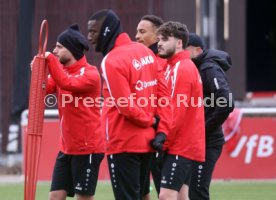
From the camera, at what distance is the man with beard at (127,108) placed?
7.88 meters

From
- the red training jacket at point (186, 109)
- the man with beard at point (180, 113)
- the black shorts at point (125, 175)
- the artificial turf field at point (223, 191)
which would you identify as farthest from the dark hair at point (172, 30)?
the artificial turf field at point (223, 191)

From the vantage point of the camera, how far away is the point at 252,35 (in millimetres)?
28172

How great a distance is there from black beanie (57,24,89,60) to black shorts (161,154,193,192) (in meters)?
1.47

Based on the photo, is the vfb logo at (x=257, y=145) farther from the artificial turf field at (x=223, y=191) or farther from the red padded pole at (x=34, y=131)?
the red padded pole at (x=34, y=131)

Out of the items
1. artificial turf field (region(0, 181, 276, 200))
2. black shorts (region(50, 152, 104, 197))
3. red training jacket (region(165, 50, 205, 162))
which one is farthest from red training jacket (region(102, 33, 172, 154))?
artificial turf field (region(0, 181, 276, 200))

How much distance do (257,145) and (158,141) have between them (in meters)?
8.21

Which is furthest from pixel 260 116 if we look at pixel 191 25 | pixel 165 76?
pixel 165 76

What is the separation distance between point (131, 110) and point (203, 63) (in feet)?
6.26

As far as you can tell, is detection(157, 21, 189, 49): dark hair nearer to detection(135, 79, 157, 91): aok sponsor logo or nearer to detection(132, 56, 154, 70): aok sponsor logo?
detection(132, 56, 154, 70): aok sponsor logo

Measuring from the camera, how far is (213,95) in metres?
9.51

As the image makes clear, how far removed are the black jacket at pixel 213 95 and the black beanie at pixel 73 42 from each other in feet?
3.83

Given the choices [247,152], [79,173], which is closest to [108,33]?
[79,173]

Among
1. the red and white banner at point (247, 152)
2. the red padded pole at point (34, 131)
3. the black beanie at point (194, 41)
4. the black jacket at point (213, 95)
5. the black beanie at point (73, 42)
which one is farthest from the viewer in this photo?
the red and white banner at point (247, 152)

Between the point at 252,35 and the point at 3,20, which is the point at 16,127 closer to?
the point at 3,20
